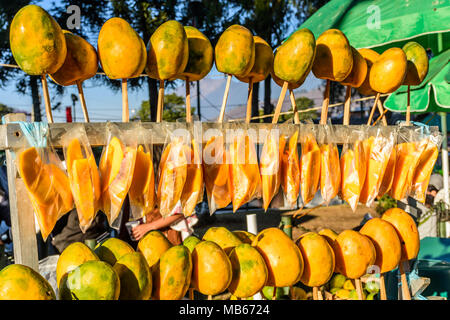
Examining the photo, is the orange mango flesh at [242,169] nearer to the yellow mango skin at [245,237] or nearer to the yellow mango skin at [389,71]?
the yellow mango skin at [245,237]

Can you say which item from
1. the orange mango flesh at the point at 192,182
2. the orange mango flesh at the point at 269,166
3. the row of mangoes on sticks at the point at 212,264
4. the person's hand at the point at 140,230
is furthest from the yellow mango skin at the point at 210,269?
the person's hand at the point at 140,230

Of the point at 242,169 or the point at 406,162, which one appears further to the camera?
the point at 406,162

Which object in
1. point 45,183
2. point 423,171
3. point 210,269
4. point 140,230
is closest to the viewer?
point 45,183

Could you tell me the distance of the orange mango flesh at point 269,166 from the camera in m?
1.25

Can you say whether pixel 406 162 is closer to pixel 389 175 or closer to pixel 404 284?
pixel 389 175

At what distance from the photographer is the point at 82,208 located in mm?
982

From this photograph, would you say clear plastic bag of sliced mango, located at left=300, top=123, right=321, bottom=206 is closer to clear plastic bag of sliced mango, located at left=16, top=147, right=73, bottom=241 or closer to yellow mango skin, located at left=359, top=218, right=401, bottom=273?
yellow mango skin, located at left=359, top=218, right=401, bottom=273

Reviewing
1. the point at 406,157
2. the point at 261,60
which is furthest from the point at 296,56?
the point at 406,157

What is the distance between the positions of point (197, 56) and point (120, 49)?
0.27 meters

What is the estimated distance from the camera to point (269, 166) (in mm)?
1244

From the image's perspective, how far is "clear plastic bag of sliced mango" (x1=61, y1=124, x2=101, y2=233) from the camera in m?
0.98

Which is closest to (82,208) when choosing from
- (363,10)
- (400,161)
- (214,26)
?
(400,161)

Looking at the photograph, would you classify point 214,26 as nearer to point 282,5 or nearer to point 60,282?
point 282,5

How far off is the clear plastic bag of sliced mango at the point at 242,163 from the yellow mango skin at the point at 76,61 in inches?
18.0
